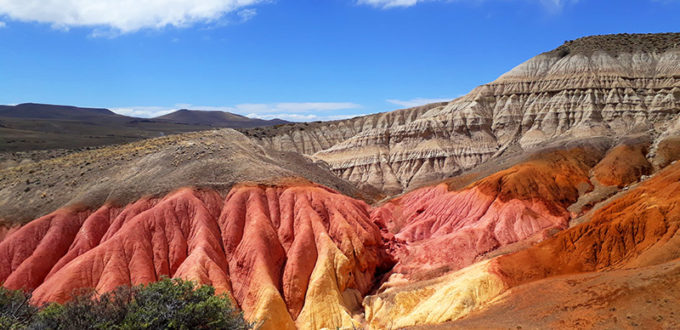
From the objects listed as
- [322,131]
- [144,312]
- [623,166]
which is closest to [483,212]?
[623,166]

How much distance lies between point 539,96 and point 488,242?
164ft

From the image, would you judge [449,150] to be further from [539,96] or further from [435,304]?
[435,304]

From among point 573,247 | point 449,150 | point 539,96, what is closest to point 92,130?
point 449,150

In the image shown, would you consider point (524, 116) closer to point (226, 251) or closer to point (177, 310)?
point (226, 251)

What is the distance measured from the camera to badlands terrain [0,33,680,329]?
27.4m

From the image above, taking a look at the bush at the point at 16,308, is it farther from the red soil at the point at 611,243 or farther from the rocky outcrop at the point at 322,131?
the rocky outcrop at the point at 322,131

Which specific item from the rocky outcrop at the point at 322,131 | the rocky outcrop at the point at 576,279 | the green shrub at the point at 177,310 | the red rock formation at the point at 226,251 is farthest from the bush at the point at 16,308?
the rocky outcrop at the point at 322,131

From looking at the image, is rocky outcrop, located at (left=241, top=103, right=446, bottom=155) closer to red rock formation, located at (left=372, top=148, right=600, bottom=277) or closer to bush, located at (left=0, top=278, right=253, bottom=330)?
red rock formation, located at (left=372, top=148, right=600, bottom=277)

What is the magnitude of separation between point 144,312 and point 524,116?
2923 inches

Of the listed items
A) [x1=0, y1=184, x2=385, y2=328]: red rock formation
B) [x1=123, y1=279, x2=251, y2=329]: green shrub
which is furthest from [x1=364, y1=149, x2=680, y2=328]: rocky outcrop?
[x1=123, y1=279, x2=251, y2=329]: green shrub

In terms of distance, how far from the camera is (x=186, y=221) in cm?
3984

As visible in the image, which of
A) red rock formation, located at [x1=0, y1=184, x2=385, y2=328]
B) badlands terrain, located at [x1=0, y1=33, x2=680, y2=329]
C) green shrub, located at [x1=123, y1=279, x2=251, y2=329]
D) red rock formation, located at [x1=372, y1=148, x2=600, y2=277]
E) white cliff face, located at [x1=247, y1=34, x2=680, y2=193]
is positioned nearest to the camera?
green shrub, located at [x1=123, y1=279, x2=251, y2=329]

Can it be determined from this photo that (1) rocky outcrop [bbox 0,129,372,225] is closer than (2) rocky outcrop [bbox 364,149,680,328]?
No

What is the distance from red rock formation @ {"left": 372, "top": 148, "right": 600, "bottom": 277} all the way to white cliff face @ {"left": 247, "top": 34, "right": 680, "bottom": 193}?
20002mm
